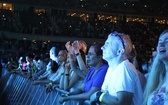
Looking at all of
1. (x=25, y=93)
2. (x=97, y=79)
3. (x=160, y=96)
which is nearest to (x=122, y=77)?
(x=160, y=96)

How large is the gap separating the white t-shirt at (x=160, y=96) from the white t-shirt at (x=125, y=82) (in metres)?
0.24

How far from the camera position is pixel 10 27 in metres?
40.3

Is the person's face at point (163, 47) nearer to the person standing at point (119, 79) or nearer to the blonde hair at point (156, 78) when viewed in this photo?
the blonde hair at point (156, 78)

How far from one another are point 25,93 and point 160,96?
Answer: 622 cm

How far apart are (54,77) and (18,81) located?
347 centimetres

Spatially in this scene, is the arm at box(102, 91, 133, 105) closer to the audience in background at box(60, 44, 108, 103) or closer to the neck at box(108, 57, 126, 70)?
the neck at box(108, 57, 126, 70)

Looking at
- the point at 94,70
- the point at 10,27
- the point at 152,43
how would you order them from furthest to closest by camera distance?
the point at 152,43 → the point at 10,27 → the point at 94,70

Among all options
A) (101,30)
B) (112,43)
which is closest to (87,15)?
(101,30)

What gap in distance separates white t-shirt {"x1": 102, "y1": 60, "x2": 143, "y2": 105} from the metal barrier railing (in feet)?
2.75

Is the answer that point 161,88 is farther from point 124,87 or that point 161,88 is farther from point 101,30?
point 101,30

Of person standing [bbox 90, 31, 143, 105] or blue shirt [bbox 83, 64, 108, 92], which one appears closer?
person standing [bbox 90, 31, 143, 105]

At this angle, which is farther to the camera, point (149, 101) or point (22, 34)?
point (22, 34)

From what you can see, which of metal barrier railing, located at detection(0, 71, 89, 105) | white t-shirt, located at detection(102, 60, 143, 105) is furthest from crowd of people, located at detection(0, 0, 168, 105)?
metal barrier railing, located at detection(0, 71, 89, 105)

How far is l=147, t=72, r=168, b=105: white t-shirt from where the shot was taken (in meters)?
3.16
